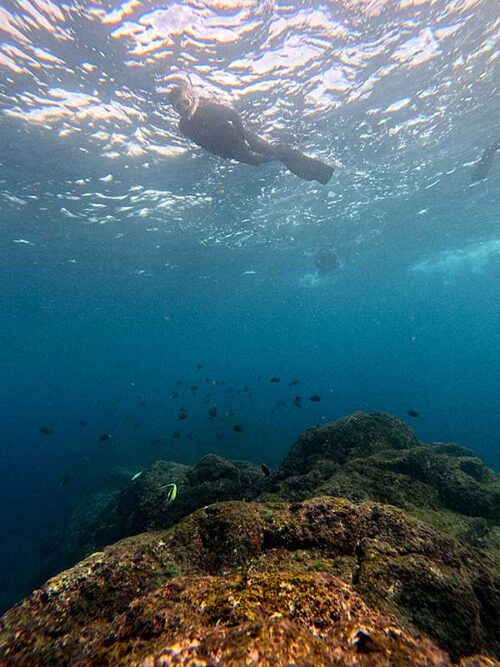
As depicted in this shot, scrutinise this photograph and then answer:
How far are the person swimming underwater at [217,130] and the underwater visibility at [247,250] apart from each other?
0.26 ft

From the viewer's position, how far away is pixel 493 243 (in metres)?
36.2

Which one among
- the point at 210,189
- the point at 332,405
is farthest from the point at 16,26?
the point at 332,405

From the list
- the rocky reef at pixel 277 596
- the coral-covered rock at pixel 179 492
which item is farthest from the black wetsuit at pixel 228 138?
the rocky reef at pixel 277 596

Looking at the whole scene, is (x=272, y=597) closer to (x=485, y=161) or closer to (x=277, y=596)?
(x=277, y=596)

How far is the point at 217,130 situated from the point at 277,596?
38.4 ft

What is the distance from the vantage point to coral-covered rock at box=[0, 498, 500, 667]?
1521mm

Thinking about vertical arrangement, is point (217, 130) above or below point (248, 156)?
above

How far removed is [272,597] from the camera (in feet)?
5.98

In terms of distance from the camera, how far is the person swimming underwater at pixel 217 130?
9.97 metres

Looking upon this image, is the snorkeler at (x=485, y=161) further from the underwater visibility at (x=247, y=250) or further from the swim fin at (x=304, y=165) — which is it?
the swim fin at (x=304, y=165)

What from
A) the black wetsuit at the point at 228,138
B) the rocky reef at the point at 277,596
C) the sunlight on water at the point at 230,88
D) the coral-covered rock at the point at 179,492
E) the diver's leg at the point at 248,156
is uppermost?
the sunlight on water at the point at 230,88

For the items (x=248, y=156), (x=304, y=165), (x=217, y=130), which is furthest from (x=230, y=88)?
(x=304, y=165)

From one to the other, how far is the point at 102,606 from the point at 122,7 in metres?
12.6

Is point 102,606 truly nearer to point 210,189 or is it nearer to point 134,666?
point 134,666
